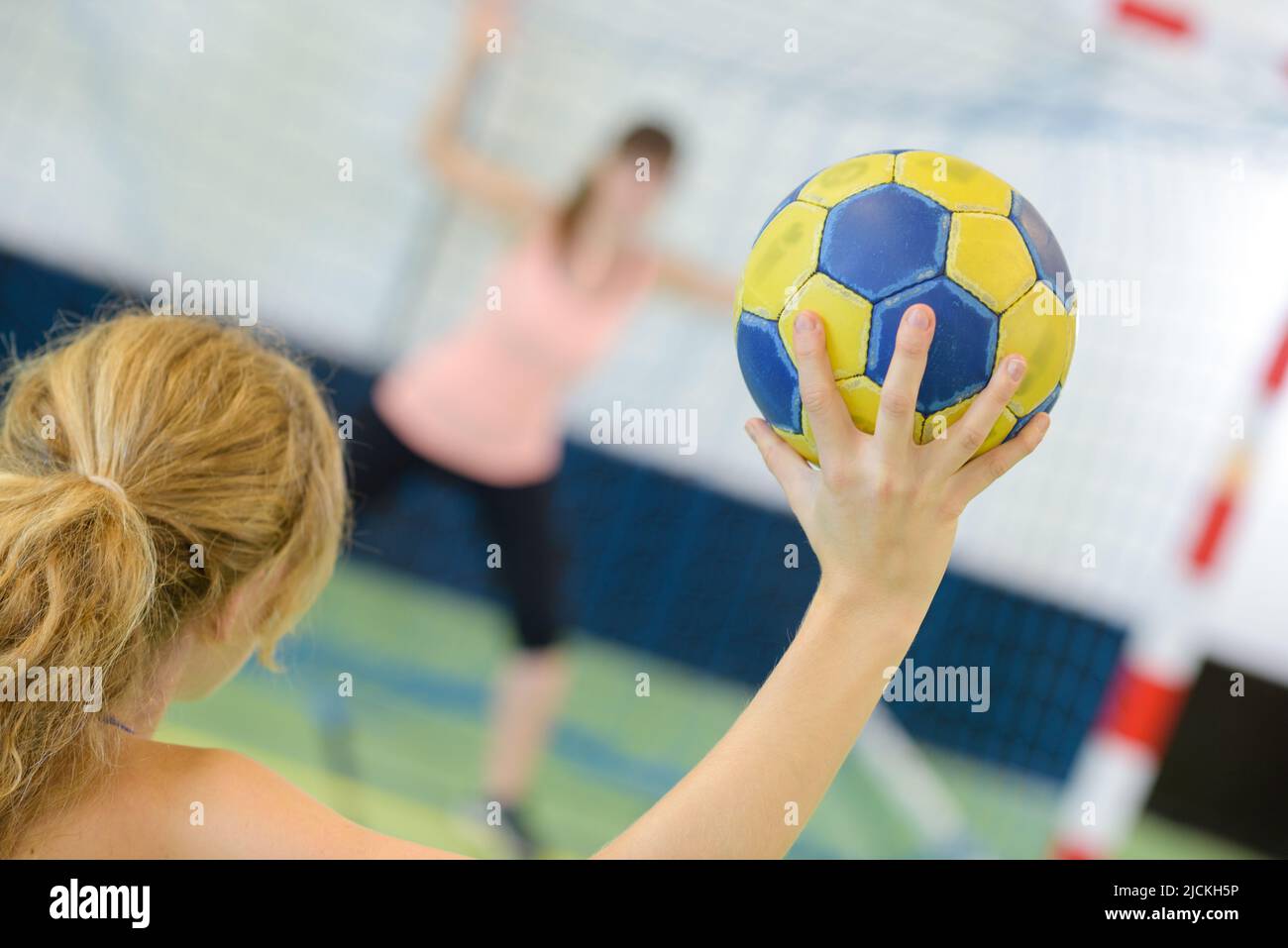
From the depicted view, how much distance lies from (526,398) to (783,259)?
1.78m

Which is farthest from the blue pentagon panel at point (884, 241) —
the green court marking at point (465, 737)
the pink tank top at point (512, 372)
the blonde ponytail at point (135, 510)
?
the pink tank top at point (512, 372)

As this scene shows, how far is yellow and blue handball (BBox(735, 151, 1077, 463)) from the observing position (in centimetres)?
103

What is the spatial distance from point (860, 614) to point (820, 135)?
3882 millimetres

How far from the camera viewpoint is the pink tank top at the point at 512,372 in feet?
9.15

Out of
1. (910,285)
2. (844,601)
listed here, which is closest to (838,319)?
(910,285)

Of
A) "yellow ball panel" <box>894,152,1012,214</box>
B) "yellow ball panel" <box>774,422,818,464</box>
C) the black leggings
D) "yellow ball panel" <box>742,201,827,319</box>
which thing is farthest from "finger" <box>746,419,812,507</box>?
the black leggings

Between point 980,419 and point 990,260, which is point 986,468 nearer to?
point 980,419

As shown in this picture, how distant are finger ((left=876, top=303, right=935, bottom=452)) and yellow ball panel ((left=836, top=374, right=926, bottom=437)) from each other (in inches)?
6.8

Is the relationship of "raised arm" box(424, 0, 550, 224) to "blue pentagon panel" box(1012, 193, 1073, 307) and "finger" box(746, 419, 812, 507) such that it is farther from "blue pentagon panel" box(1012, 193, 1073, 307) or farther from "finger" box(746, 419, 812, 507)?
"finger" box(746, 419, 812, 507)

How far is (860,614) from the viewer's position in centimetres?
84

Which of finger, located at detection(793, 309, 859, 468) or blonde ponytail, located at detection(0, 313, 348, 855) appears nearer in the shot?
finger, located at detection(793, 309, 859, 468)

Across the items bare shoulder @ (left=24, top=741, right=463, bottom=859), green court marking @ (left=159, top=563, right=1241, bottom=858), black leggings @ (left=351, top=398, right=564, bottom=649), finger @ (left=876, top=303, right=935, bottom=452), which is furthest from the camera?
green court marking @ (left=159, top=563, right=1241, bottom=858)
